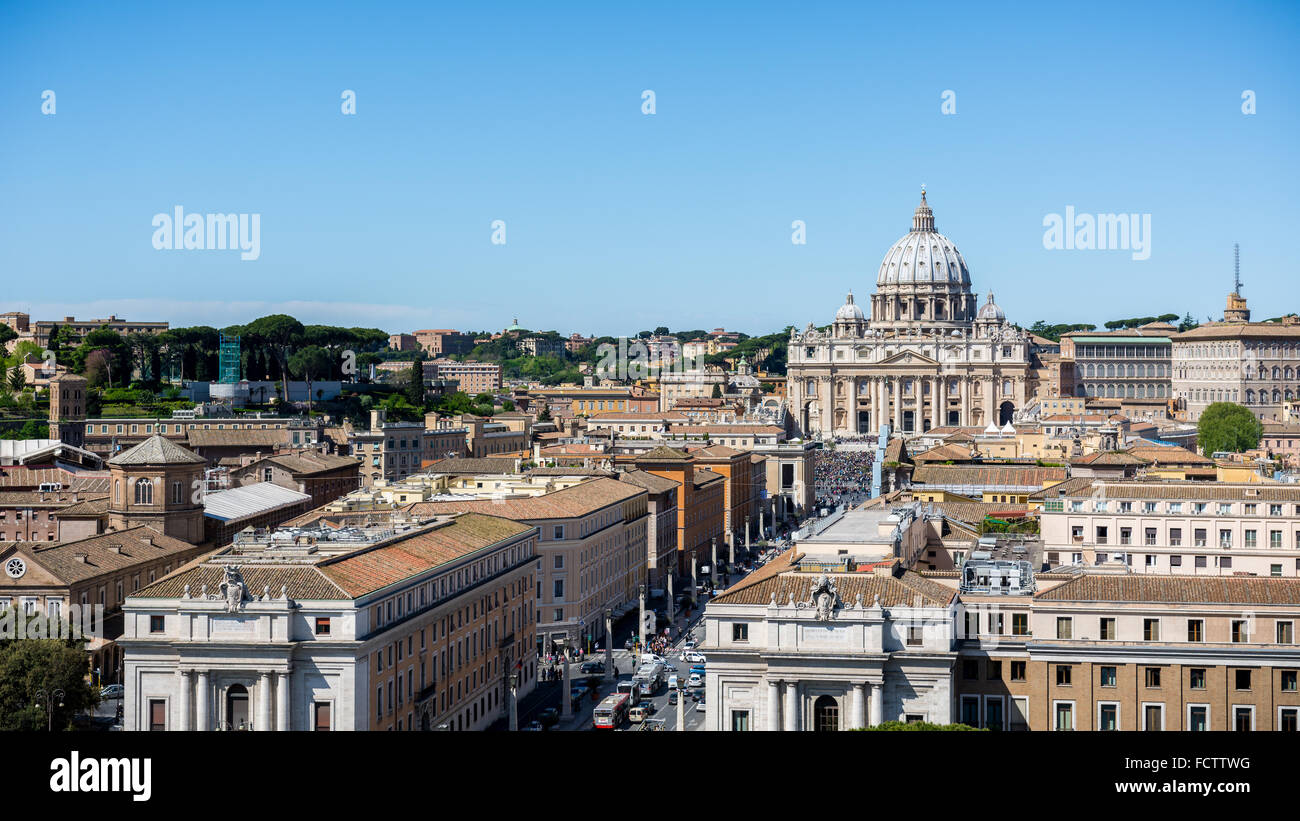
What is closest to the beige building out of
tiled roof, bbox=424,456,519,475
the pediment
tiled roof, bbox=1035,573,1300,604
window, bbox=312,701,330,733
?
the pediment

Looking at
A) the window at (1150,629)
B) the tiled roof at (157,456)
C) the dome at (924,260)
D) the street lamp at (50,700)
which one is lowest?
the street lamp at (50,700)

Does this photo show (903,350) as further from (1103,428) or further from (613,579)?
(613,579)

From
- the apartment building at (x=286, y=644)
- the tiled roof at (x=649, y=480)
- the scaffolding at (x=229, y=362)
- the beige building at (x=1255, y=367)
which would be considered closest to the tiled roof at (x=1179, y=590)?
the apartment building at (x=286, y=644)

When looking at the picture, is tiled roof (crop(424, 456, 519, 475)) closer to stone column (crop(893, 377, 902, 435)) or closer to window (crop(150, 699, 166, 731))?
window (crop(150, 699, 166, 731))

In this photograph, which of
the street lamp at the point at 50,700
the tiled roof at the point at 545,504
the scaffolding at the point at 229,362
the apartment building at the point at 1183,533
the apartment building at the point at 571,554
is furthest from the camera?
the scaffolding at the point at 229,362

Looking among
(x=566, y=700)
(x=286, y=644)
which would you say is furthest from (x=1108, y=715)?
(x=566, y=700)

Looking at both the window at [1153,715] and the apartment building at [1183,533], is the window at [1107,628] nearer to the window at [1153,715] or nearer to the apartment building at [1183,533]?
the window at [1153,715]

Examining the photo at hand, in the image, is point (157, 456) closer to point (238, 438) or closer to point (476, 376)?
point (238, 438)
